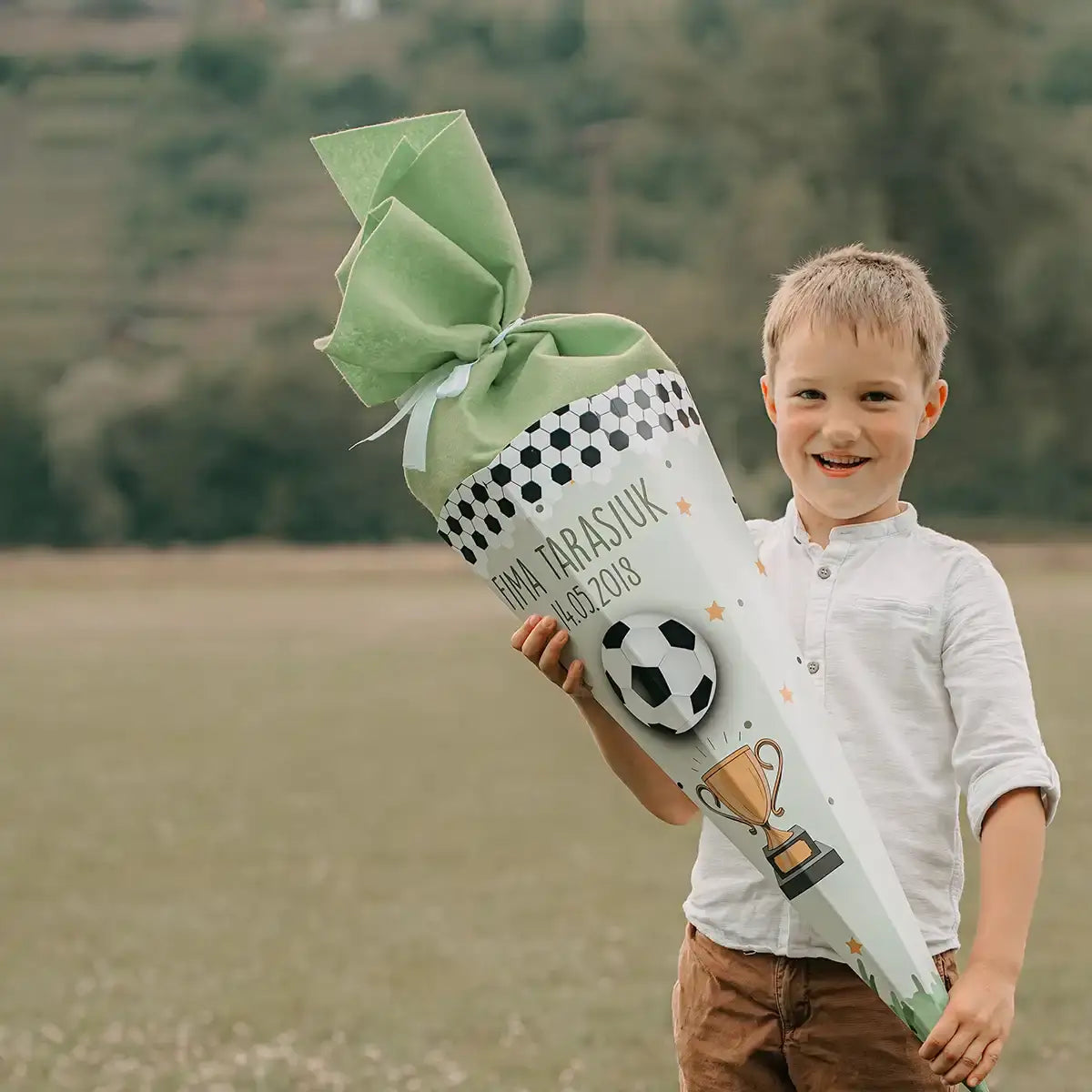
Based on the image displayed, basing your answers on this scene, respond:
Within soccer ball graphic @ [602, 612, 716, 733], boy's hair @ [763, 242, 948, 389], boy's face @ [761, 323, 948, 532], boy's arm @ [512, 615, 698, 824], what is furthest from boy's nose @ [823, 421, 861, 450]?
boy's arm @ [512, 615, 698, 824]

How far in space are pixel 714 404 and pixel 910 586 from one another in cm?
2832

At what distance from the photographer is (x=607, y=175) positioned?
38.6 meters

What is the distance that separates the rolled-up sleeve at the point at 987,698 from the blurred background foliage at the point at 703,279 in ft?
84.3

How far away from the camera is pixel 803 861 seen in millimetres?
1801

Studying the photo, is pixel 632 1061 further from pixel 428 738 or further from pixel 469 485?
pixel 428 738

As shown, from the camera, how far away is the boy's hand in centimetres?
185

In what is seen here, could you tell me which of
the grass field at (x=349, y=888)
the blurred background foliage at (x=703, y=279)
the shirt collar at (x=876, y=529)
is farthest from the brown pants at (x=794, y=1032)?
the blurred background foliage at (x=703, y=279)

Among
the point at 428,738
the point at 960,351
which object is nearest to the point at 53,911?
the point at 428,738

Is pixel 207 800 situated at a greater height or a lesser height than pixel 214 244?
lesser

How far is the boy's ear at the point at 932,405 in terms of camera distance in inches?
78.6

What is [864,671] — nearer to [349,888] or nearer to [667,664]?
[667,664]

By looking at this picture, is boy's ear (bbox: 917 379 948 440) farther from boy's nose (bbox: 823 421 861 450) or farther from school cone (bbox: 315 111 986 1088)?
school cone (bbox: 315 111 986 1088)

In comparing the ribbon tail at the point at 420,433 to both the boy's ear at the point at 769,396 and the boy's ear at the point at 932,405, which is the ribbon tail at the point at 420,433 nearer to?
Result: the boy's ear at the point at 769,396

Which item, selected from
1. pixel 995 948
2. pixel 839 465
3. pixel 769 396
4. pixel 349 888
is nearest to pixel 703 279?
pixel 349 888
